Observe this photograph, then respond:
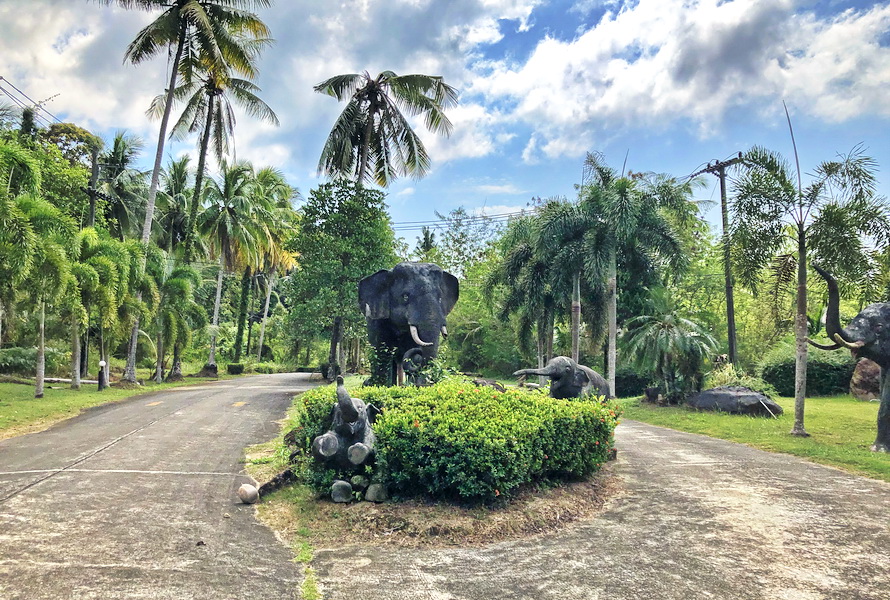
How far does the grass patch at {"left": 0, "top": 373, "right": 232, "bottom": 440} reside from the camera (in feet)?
34.0

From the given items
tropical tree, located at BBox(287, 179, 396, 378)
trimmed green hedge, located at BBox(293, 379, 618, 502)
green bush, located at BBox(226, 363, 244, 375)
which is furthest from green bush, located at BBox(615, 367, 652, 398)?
green bush, located at BBox(226, 363, 244, 375)

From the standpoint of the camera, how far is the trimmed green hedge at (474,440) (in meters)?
5.10

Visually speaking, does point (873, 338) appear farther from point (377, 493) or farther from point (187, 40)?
point (187, 40)

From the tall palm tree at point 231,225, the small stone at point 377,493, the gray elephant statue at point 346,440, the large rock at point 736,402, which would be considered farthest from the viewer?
the tall palm tree at point 231,225

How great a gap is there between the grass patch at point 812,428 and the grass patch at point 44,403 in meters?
12.2

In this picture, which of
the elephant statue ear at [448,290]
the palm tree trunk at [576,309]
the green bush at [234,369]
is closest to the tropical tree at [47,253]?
the elephant statue ear at [448,290]

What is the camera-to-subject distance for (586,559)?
4309 mm

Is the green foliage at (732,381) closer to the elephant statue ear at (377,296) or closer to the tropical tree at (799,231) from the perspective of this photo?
the tropical tree at (799,231)

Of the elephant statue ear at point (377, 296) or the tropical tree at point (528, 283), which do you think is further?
the tropical tree at point (528, 283)

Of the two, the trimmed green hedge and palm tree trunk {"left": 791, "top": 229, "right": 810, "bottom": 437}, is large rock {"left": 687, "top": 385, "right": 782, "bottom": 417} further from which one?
the trimmed green hedge

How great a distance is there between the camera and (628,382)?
25.5 m

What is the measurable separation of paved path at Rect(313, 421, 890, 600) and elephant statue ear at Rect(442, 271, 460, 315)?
4.32 m

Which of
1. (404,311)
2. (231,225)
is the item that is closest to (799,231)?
(404,311)

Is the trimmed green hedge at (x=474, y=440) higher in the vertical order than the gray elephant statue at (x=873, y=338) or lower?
lower
